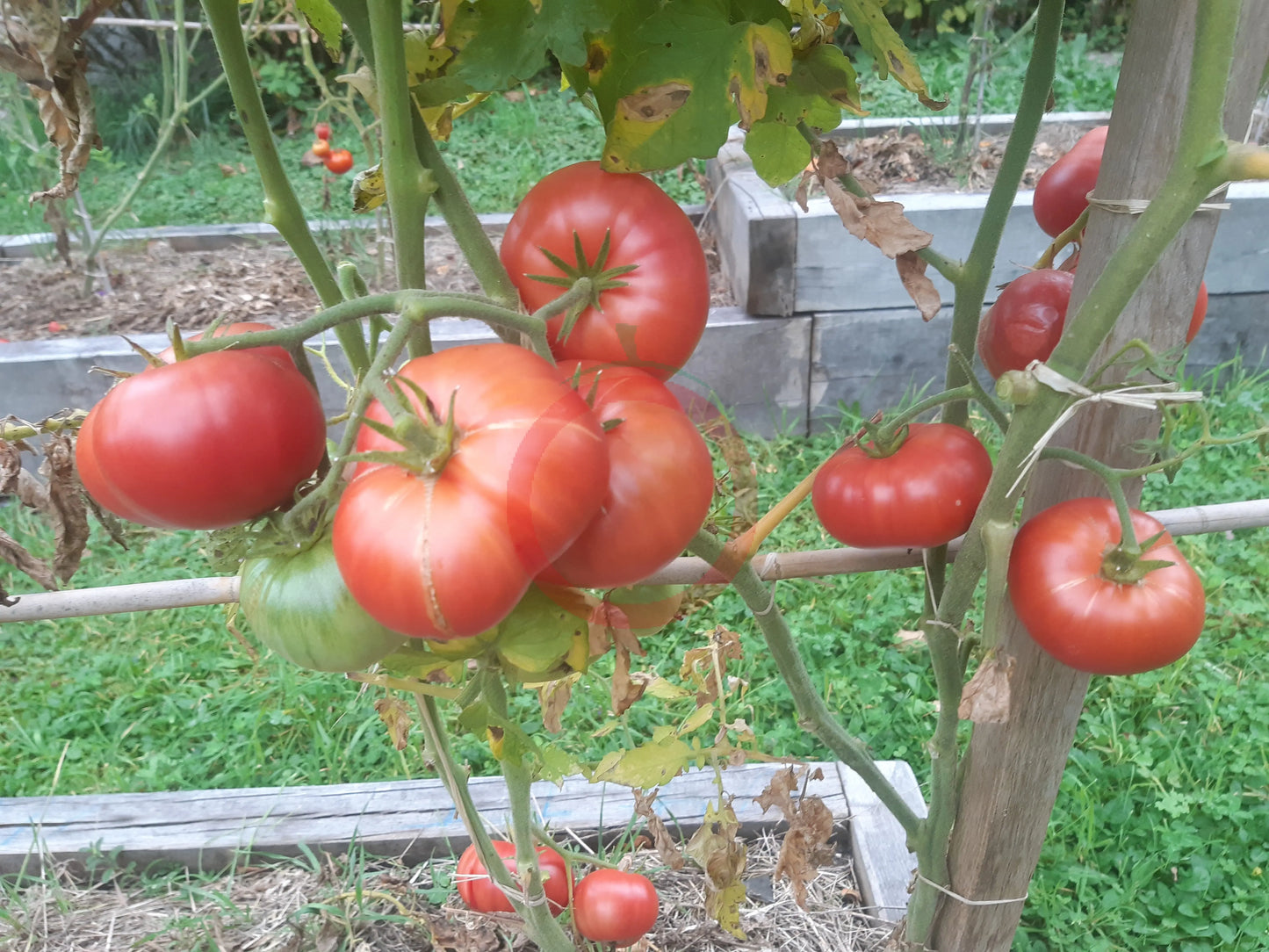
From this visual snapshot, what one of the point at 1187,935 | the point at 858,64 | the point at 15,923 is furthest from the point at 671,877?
the point at 858,64

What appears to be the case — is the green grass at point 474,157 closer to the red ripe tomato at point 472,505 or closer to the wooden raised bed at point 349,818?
the wooden raised bed at point 349,818

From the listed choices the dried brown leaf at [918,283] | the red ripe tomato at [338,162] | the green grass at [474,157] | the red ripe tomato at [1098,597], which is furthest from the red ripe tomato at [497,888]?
the red ripe tomato at [338,162]

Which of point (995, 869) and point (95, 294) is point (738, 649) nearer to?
point (995, 869)

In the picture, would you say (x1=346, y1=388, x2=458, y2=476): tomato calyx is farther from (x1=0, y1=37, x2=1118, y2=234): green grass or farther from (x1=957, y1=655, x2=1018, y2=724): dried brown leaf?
(x1=0, y1=37, x2=1118, y2=234): green grass

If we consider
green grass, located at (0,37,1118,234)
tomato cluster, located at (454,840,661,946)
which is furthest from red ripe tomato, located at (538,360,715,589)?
green grass, located at (0,37,1118,234)

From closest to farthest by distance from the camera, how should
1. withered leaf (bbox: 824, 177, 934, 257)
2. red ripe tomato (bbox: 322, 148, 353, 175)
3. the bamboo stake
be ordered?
withered leaf (bbox: 824, 177, 934, 257) → the bamboo stake → red ripe tomato (bbox: 322, 148, 353, 175)

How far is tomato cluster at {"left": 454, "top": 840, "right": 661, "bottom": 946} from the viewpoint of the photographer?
3.51ft

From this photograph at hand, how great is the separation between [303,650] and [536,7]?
327mm

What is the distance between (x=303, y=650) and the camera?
17.3 inches

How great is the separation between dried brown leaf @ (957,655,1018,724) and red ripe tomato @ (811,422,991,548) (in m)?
0.11

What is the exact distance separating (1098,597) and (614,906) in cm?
69

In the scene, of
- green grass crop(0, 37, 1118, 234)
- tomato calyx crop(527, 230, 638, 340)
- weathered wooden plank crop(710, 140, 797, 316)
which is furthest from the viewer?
green grass crop(0, 37, 1118, 234)

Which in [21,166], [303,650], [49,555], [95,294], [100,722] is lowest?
[100,722]

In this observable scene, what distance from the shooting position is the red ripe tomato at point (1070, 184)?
694mm
